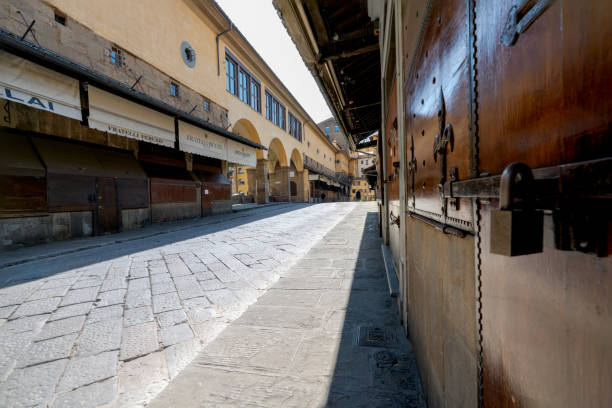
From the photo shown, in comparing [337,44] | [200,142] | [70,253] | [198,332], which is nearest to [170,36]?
[200,142]

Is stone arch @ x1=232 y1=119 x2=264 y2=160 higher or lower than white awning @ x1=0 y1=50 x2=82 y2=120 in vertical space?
higher

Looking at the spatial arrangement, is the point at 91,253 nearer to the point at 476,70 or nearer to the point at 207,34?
→ the point at 476,70

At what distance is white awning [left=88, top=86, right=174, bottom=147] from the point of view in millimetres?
5391

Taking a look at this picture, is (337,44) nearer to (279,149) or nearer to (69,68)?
(69,68)

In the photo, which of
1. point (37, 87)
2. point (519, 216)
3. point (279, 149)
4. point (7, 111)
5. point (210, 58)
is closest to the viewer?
point (519, 216)

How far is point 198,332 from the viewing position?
2027 millimetres

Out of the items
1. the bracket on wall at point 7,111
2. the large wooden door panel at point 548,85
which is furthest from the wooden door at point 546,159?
the bracket on wall at point 7,111

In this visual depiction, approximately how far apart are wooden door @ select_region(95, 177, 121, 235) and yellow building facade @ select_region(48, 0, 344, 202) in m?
3.80

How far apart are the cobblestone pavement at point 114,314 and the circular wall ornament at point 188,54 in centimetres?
784

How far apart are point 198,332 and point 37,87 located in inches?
212

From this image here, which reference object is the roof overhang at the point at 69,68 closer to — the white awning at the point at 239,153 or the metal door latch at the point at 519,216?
the white awning at the point at 239,153

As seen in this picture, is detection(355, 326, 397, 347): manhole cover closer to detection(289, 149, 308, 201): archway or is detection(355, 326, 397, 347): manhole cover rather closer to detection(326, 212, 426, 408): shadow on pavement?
detection(326, 212, 426, 408): shadow on pavement

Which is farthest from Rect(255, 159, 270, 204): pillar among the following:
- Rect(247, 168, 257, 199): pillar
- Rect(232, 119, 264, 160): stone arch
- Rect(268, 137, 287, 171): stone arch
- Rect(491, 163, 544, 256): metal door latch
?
Rect(491, 163, 544, 256): metal door latch

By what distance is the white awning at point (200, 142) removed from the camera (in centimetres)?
791
